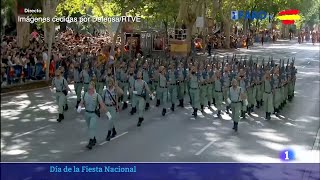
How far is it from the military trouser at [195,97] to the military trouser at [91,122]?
4315 mm

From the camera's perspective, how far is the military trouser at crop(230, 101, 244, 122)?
9549 millimetres

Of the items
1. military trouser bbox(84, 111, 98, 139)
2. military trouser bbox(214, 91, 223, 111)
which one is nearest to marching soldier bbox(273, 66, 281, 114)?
military trouser bbox(214, 91, 223, 111)

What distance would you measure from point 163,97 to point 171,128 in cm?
434

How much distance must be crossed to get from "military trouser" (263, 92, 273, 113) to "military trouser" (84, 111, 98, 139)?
17.4 ft

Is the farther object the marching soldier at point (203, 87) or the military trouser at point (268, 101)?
the marching soldier at point (203, 87)

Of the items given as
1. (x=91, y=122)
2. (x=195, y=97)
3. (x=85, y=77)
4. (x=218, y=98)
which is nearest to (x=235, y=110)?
(x=195, y=97)

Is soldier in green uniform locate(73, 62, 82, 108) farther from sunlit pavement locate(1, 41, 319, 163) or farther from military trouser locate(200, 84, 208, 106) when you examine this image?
military trouser locate(200, 84, 208, 106)

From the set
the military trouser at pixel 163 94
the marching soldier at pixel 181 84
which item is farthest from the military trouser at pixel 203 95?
the military trouser at pixel 163 94

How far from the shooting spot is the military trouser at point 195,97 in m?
11.6

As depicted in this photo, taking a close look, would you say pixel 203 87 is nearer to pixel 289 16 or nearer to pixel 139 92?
pixel 139 92

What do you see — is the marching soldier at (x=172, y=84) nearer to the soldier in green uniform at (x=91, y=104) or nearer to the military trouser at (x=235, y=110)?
the military trouser at (x=235, y=110)

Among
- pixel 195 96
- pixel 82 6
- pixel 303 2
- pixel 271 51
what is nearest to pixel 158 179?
pixel 303 2

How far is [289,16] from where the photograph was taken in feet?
18.6

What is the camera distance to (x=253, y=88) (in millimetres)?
12680
